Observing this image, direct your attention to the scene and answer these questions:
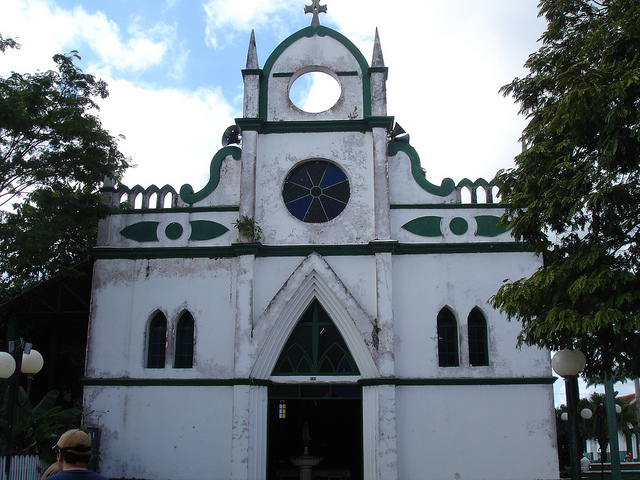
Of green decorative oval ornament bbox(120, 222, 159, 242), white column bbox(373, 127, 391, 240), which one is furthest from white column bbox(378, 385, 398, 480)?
green decorative oval ornament bbox(120, 222, 159, 242)

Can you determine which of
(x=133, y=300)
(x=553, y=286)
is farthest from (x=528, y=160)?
(x=133, y=300)

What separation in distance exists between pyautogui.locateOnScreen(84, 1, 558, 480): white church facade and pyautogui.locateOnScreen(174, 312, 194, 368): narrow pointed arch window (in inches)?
1.4

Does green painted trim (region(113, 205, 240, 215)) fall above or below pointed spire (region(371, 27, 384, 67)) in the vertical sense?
below

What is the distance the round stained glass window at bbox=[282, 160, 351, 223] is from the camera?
1753 cm

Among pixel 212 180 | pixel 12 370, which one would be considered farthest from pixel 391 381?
pixel 12 370

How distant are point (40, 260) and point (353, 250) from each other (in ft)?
25.1

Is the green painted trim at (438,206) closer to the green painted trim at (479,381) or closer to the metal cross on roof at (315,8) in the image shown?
the green painted trim at (479,381)

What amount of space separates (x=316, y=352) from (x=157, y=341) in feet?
13.6

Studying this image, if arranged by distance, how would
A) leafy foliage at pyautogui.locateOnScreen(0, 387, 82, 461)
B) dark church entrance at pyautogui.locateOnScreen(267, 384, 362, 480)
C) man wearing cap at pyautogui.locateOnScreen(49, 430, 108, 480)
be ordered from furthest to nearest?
1. dark church entrance at pyautogui.locateOnScreen(267, 384, 362, 480)
2. leafy foliage at pyautogui.locateOnScreen(0, 387, 82, 461)
3. man wearing cap at pyautogui.locateOnScreen(49, 430, 108, 480)

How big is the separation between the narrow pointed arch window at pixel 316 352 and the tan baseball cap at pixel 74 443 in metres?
11.5

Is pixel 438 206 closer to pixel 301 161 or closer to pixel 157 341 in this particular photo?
pixel 301 161

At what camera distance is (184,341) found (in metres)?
17.0

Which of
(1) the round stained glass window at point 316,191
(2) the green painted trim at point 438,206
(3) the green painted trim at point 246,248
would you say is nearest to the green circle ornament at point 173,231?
(3) the green painted trim at point 246,248

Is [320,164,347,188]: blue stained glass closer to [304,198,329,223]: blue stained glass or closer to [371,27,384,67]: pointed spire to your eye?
[304,198,329,223]: blue stained glass
